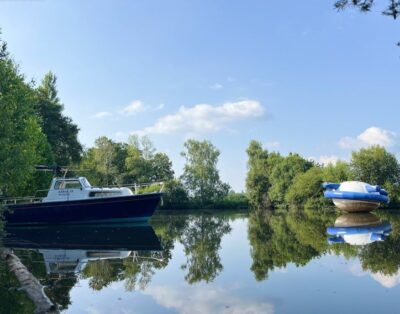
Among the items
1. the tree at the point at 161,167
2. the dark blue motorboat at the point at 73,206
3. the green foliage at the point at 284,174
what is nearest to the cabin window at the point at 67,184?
the dark blue motorboat at the point at 73,206

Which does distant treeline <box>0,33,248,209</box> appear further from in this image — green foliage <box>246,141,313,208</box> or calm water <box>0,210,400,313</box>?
calm water <box>0,210,400,313</box>

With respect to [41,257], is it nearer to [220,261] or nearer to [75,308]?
[220,261]

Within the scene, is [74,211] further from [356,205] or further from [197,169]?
[197,169]

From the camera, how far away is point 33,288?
Result: 7902 millimetres

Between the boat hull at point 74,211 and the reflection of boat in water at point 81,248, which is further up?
the boat hull at point 74,211

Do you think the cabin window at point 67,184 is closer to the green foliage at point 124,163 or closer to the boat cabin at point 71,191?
the boat cabin at point 71,191

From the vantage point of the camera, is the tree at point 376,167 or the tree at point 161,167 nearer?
the tree at point 376,167

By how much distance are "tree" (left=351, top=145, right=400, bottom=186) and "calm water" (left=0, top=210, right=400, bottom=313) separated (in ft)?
115

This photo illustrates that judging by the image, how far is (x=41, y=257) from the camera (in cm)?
1294

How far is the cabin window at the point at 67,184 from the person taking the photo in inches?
1041

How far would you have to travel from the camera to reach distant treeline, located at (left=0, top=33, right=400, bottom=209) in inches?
1629

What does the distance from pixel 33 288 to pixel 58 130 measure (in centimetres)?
3514

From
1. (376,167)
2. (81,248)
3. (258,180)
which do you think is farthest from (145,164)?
(81,248)

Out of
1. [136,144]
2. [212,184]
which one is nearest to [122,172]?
[136,144]
